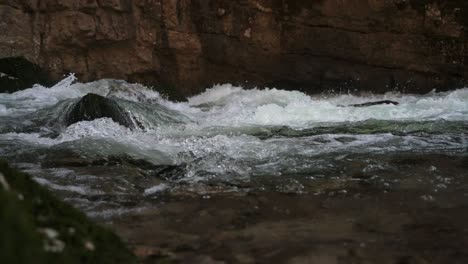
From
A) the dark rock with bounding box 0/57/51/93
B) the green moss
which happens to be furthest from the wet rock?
the green moss

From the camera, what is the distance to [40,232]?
1723 millimetres

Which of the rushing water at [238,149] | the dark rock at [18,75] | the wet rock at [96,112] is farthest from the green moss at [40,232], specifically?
the dark rock at [18,75]

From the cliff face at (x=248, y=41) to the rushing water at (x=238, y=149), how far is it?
1250mm

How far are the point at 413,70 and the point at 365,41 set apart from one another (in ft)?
3.56

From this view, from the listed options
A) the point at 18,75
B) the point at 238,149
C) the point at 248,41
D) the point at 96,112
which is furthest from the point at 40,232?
the point at 248,41

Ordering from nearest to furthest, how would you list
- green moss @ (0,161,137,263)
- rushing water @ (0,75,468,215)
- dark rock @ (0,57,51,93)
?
1. green moss @ (0,161,137,263)
2. rushing water @ (0,75,468,215)
3. dark rock @ (0,57,51,93)

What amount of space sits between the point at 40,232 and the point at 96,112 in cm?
542

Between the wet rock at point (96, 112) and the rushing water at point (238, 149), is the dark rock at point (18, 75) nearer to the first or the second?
the rushing water at point (238, 149)

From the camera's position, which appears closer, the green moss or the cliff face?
the green moss

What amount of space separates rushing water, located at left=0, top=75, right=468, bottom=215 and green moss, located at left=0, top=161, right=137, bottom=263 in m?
1.40

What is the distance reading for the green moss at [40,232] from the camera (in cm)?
147

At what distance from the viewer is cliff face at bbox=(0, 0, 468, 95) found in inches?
396

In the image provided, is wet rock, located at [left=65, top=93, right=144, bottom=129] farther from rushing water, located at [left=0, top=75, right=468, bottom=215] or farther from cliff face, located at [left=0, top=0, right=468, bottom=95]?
cliff face, located at [left=0, top=0, right=468, bottom=95]

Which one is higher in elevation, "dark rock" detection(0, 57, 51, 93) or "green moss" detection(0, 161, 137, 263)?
"green moss" detection(0, 161, 137, 263)
